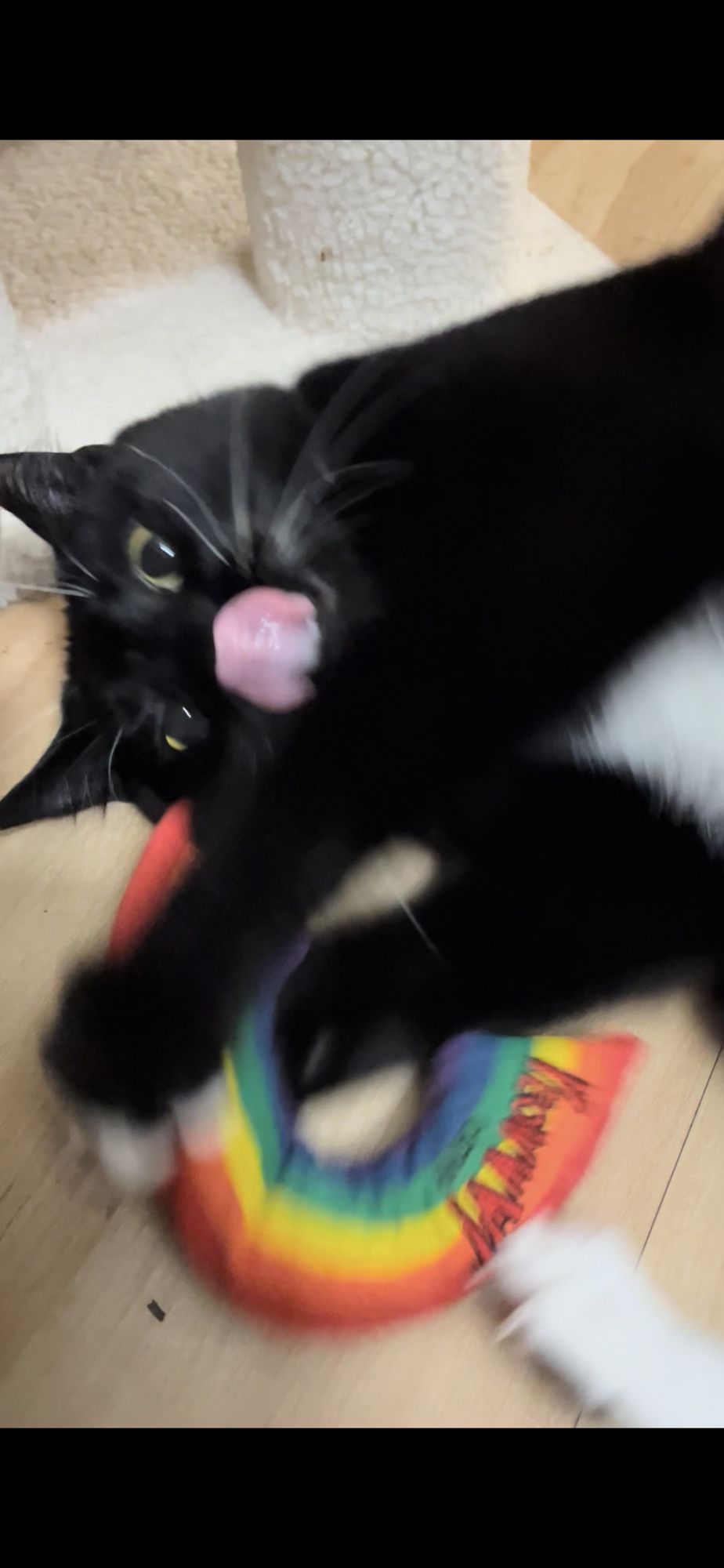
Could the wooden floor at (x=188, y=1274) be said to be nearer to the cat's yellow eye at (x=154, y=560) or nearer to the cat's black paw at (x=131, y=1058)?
the cat's black paw at (x=131, y=1058)

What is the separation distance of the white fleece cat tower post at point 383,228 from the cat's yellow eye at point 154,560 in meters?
0.35

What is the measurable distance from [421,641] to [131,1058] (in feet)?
0.97

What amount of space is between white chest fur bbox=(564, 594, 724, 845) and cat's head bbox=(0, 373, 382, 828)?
169mm

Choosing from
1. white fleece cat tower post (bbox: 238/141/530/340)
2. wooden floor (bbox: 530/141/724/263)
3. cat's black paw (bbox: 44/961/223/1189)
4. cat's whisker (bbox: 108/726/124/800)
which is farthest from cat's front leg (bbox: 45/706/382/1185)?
wooden floor (bbox: 530/141/724/263)

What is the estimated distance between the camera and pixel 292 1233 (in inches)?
23.7

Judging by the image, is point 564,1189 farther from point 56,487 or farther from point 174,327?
point 174,327

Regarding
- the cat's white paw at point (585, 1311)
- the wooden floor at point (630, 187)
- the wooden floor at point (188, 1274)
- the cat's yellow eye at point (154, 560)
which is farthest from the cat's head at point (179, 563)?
the wooden floor at point (630, 187)

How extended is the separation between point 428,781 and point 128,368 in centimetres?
53

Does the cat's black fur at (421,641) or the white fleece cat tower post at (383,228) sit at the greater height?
the white fleece cat tower post at (383,228)

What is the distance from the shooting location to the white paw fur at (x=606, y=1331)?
0.59m

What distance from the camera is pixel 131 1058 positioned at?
58cm
